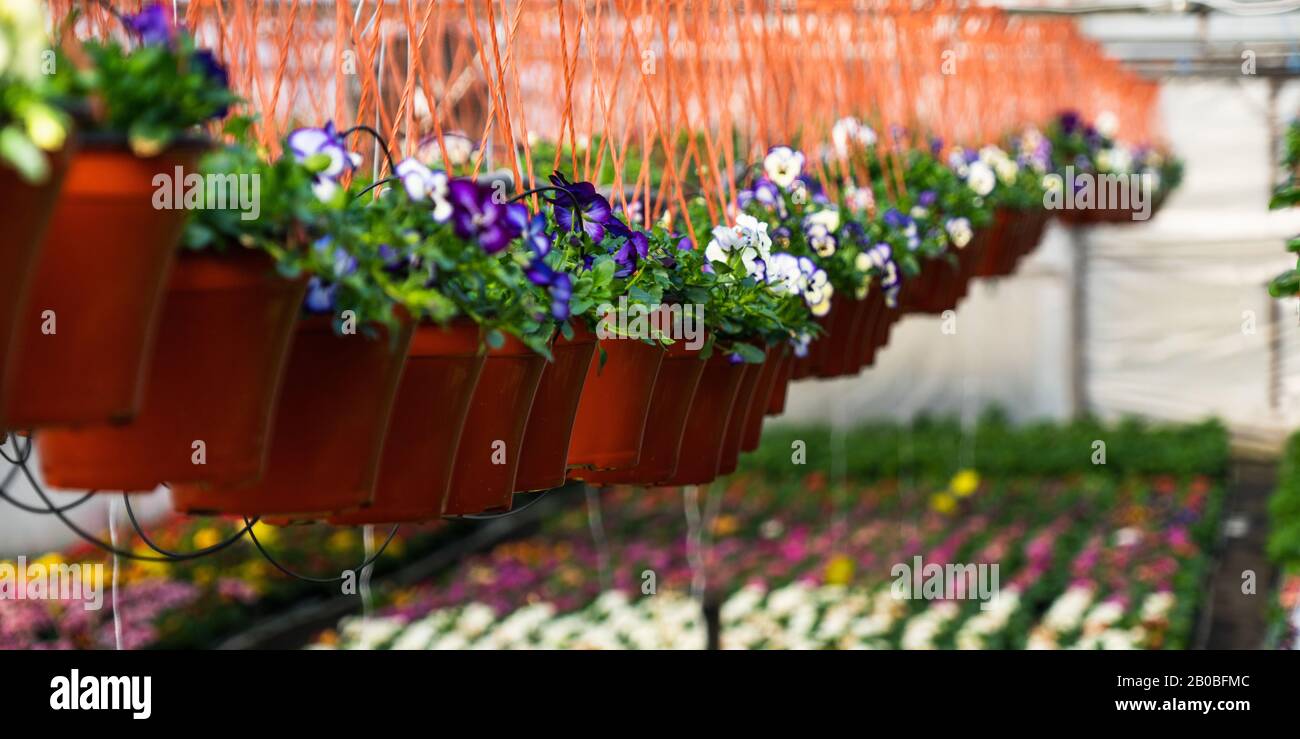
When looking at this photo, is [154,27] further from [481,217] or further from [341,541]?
[341,541]

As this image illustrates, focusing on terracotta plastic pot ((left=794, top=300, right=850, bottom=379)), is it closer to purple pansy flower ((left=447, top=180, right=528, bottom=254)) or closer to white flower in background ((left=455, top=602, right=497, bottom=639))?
purple pansy flower ((left=447, top=180, right=528, bottom=254))

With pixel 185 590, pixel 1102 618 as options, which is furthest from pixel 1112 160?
pixel 185 590

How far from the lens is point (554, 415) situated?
148 centimetres

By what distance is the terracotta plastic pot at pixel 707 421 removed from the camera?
1914 mm

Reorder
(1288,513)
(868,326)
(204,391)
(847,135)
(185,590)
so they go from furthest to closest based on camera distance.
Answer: (185,590) < (1288,513) < (847,135) < (868,326) < (204,391)

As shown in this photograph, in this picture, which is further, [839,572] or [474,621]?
[839,572]

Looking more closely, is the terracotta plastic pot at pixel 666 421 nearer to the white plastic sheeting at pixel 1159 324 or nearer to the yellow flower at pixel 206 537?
the yellow flower at pixel 206 537

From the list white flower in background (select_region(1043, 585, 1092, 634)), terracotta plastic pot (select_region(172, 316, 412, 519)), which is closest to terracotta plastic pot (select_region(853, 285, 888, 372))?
terracotta plastic pot (select_region(172, 316, 412, 519))

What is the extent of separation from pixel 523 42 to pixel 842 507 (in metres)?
5.62

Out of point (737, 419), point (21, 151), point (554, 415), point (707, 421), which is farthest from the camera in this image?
point (737, 419)

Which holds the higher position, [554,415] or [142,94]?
[142,94]

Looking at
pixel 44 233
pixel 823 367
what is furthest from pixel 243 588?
pixel 44 233

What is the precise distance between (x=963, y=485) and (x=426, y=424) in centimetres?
810

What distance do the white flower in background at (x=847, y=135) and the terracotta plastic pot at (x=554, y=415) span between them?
1.66 metres
